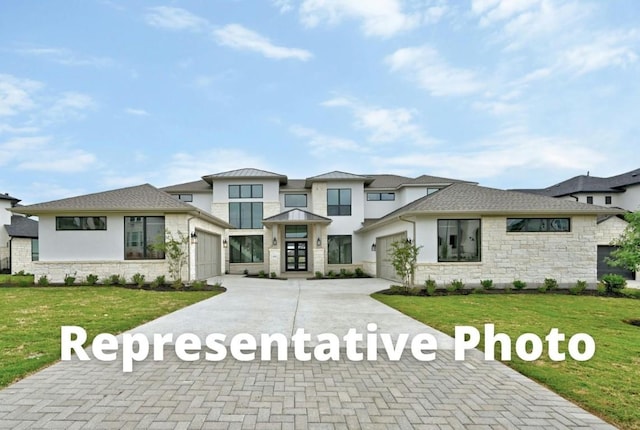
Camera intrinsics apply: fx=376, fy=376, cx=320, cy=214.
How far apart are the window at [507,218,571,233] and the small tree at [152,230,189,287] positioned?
1387cm

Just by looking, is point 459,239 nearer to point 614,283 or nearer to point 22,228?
point 614,283

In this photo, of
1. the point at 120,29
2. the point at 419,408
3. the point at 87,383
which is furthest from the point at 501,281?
the point at 120,29

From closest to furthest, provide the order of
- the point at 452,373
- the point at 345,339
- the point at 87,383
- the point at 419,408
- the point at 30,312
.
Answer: the point at 419,408 < the point at 87,383 < the point at 452,373 < the point at 345,339 < the point at 30,312

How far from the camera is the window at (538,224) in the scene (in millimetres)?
15734

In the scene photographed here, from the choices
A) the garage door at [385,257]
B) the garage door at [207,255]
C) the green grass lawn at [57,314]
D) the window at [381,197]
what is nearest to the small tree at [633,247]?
the garage door at [385,257]

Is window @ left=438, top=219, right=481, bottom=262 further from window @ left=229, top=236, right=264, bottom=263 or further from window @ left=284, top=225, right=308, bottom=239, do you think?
window @ left=229, top=236, right=264, bottom=263

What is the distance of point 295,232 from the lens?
84.3 feet

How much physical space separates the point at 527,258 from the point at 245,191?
1766cm

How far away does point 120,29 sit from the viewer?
14.3m

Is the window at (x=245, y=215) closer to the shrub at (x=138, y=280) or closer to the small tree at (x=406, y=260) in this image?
the shrub at (x=138, y=280)

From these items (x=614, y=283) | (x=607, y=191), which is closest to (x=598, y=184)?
(x=607, y=191)

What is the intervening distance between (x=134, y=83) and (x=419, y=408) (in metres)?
18.7

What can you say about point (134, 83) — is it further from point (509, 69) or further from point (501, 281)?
point (501, 281)

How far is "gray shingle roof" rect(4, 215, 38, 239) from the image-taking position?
88.2 feet
